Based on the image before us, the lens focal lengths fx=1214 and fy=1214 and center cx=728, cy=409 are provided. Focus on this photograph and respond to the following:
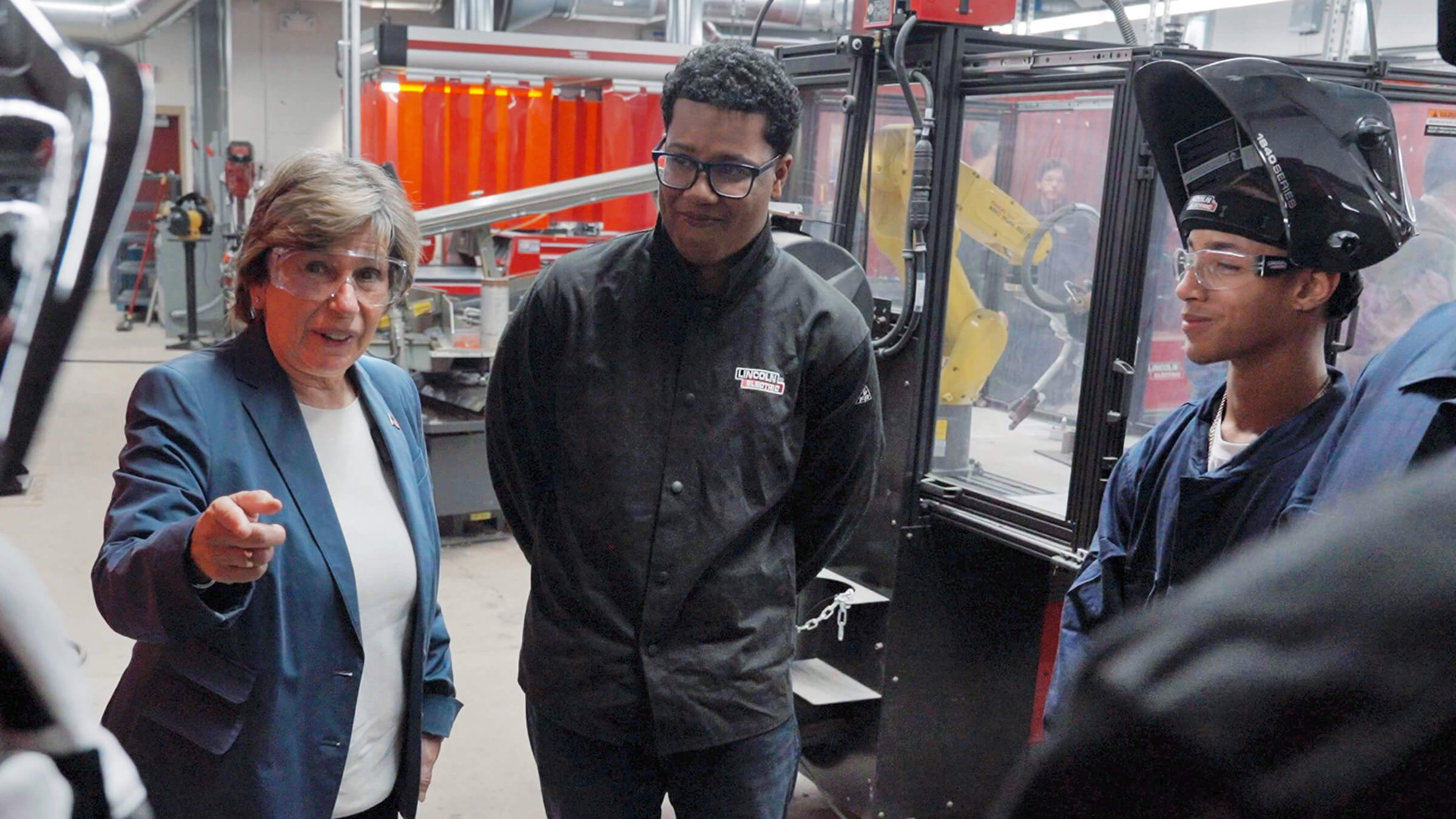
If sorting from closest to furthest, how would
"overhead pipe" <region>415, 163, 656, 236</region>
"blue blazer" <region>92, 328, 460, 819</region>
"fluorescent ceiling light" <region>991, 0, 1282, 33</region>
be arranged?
"blue blazer" <region>92, 328, 460, 819</region>
"overhead pipe" <region>415, 163, 656, 236</region>
"fluorescent ceiling light" <region>991, 0, 1282, 33</region>

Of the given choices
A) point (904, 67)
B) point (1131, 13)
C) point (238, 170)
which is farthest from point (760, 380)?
point (238, 170)

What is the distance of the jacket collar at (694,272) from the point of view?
5.86 feet

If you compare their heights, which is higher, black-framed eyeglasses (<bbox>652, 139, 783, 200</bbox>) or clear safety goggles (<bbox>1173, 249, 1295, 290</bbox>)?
black-framed eyeglasses (<bbox>652, 139, 783, 200</bbox>)

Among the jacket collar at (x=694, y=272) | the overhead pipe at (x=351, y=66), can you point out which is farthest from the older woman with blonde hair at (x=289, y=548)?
the overhead pipe at (x=351, y=66)

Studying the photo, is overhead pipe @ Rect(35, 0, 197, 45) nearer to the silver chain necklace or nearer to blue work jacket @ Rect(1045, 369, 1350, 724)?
blue work jacket @ Rect(1045, 369, 1350, 724)

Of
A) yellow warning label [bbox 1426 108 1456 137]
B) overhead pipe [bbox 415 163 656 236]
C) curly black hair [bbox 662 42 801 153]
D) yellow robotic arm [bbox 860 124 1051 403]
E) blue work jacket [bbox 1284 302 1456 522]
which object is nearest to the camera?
blue work jacket [bbox 1284 302 1456 522]

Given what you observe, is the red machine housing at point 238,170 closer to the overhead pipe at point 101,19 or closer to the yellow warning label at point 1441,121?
the yellow warning label at point 1441,121

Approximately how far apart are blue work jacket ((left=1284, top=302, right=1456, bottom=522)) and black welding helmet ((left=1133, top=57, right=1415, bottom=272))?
0.32m

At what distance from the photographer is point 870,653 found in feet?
9.82

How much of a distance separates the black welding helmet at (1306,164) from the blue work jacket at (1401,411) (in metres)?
0.32

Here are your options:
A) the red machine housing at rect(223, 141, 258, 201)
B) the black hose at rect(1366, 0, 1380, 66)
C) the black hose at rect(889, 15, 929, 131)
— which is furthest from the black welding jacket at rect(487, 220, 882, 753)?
the red machine housing at rect(223, 141, 258, 201)

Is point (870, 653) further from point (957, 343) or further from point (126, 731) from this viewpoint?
point (126, 731)

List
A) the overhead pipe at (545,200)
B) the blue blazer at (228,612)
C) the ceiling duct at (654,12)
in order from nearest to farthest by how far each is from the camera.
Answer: the blue blazer at (228,612) → the overhead pipe at (545,200) → the ceiling duct at (654,12)

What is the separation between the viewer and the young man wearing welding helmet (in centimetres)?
160
